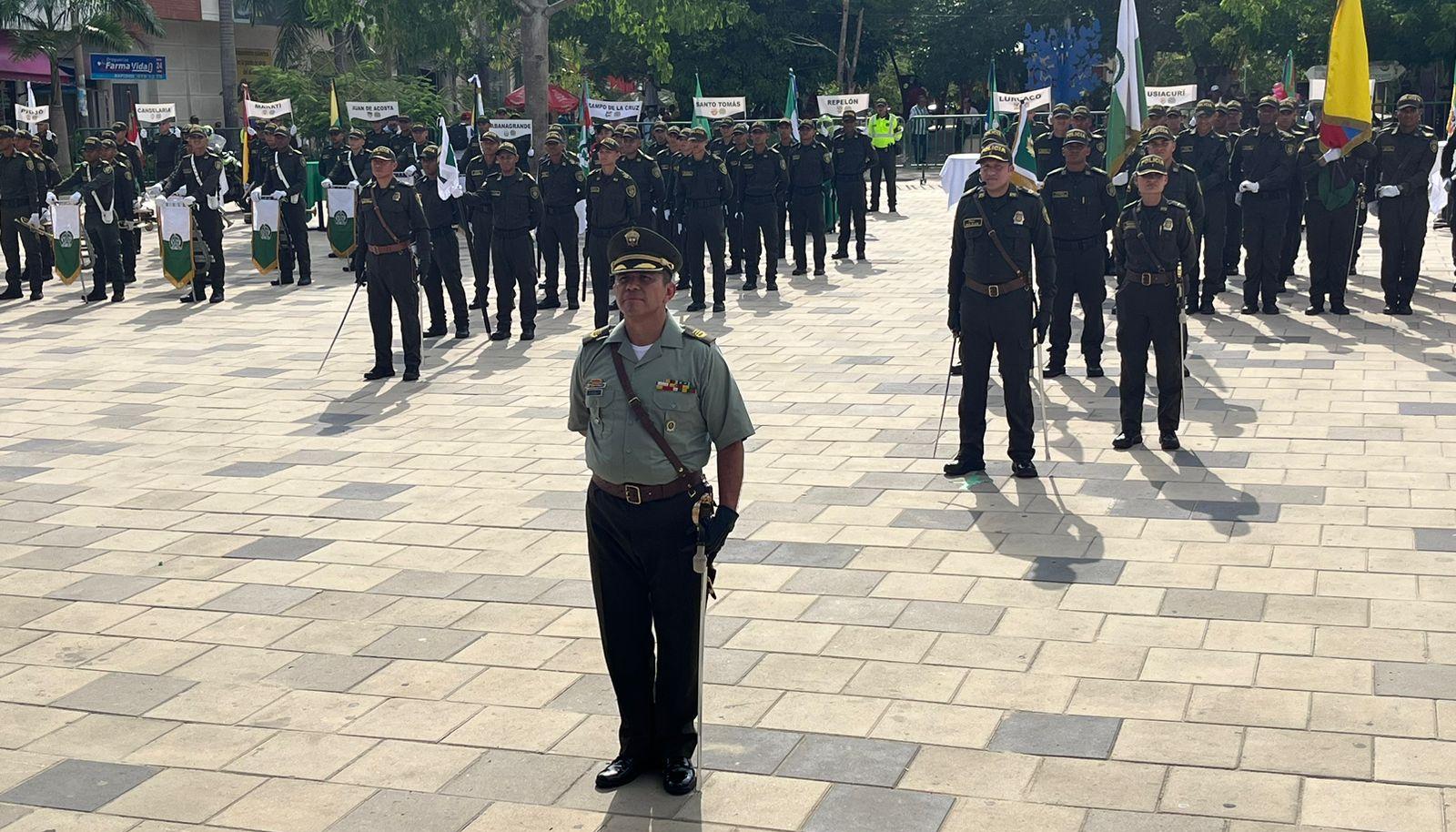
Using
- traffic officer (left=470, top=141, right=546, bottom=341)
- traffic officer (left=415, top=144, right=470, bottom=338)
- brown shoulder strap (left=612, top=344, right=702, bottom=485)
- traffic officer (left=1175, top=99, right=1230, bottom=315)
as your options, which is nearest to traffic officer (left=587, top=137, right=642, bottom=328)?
traffic officer (left=470, top=141, right=546, bottom=341)

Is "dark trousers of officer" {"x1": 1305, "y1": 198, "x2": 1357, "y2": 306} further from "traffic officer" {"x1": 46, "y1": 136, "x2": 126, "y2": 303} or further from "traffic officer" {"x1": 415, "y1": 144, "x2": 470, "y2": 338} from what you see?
"traffic officer" {"x1": 46, "y1": 136, "x2": 126, "y2": 303}

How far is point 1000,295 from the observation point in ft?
32.0

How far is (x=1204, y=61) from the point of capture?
5603cm

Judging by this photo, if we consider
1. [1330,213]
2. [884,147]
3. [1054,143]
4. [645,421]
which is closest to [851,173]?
[1054,143]

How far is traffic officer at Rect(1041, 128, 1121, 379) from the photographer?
40.8 feet

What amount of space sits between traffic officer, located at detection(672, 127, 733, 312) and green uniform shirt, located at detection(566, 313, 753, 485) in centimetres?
1212

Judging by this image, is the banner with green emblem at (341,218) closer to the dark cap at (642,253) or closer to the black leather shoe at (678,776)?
the dark cap at (642,253)

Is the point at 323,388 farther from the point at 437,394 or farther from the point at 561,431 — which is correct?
the point at 561,431

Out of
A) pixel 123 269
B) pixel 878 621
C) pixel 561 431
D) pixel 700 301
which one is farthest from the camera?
pixel 123 269

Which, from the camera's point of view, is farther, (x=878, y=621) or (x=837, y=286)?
(x=837, y=286)

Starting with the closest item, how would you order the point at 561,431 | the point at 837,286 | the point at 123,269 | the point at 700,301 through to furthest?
the point at 561,431, the point at 700,301, the point at 837,286, the point at 123,269

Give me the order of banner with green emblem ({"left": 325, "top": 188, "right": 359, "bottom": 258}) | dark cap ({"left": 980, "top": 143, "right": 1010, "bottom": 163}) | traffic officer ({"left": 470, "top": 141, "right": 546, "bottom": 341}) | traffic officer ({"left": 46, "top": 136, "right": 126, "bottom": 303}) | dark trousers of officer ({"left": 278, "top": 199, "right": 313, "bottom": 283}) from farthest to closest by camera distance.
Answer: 1. banner with green emblem ({"left": 325, "top": 188, "right": 359, "bottom": 258})
2. dark trousers of officer ({"left": 278, "top": 199, "right": 313, "bottom": 283})
3. traffic officer ({"left": 46, "top": 136, "right": 126, "bottom": 303})
4. traffic officer ({"left": 470, "top": 141, "right": 546, "bottom": 341})
5. dark cap ({"left": 980, "top": 143, "right": 1010, "bottom": 163})

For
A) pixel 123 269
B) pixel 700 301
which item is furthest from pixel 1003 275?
pixel 123 269

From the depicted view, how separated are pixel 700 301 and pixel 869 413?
611 centimetres
